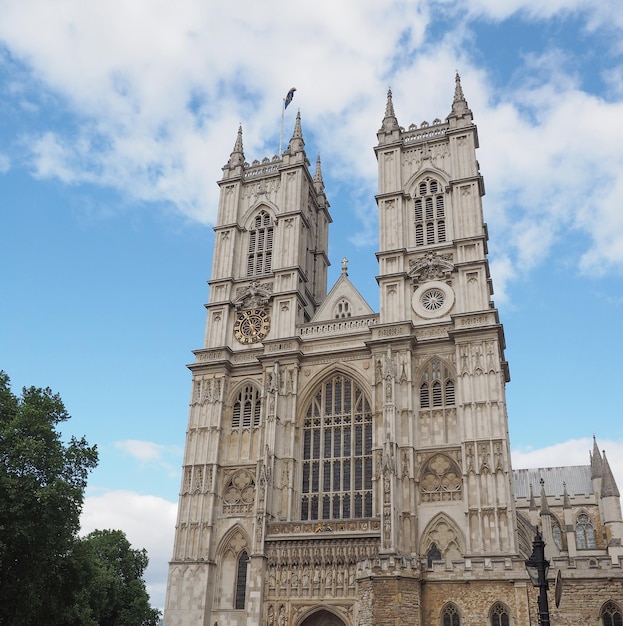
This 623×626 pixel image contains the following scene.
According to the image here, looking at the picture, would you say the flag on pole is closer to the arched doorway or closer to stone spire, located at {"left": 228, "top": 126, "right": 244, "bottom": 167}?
stone spire, located at {"left": 228, "top": 126, "right": 244, "bottom": 167}

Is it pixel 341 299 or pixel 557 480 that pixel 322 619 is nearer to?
pixel 341 299

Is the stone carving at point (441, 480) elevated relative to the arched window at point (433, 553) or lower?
elevated

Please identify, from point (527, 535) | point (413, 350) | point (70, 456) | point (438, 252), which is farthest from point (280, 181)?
point (527, 535)

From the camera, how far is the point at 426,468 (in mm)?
33344

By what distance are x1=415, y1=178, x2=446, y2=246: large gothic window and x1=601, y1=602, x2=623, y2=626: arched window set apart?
21.0 m

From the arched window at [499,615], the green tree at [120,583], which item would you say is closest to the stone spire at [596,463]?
the green tree at [120,583]

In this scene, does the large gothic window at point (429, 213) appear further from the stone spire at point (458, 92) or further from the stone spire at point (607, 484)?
the stone spire at point (607, 484)

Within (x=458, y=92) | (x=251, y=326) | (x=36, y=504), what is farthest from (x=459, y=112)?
(x=36, y=504)

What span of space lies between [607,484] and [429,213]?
97.7 feet

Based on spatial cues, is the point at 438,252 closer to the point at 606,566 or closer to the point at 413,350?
the point at 413,350

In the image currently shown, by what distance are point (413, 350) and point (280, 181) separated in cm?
1517

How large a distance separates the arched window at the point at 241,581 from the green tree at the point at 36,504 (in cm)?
891

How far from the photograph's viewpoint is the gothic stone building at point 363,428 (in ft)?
83.0

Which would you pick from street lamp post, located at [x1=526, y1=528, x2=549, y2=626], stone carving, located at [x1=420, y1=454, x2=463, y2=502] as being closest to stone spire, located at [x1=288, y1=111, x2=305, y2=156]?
stone carving, located at [x1=420, y1=454, x2=463, y2=502]
